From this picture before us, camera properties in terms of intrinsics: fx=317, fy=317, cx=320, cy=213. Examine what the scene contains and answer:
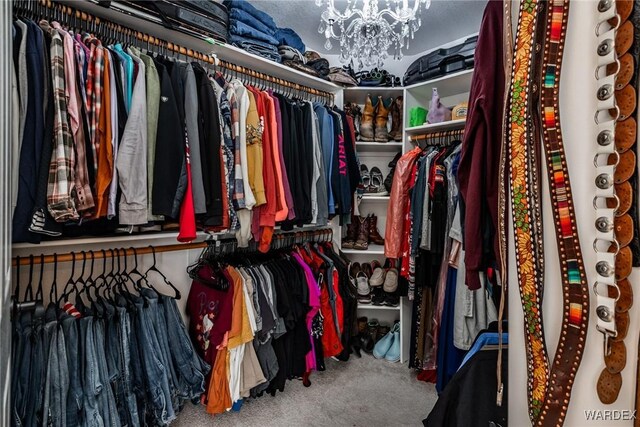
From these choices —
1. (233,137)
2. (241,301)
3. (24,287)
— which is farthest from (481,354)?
(24,287)

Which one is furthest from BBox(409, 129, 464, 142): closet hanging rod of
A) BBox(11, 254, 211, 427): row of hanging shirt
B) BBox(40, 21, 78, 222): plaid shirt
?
BBox(40, 21, 78, 222): plaid shirt

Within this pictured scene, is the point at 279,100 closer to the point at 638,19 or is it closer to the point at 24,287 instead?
the point at 24,287

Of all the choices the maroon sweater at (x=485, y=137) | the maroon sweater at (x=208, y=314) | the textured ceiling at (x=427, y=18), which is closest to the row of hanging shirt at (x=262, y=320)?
the maroon sweater at (x=208, y=314)

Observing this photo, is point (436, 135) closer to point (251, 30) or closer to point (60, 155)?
point (251, 30)

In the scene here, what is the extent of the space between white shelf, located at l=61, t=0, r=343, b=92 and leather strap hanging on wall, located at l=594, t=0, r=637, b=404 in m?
1.65

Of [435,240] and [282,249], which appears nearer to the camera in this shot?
[435,240]

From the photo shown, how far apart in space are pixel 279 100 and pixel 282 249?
972mm

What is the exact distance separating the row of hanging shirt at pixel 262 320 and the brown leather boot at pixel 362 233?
17.9 inches

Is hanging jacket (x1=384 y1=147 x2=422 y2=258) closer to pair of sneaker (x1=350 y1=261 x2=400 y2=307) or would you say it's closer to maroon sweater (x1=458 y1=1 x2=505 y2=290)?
pair of sneaker (x1=350 y1=261 x2=400 y2=307)

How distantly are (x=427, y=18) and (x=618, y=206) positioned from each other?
244 cm

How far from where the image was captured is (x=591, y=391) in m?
0.44

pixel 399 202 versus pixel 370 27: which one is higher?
pixel 370 27

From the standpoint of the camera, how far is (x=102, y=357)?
4.03 feet

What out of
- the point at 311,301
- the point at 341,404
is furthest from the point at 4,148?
the point at 341,404
